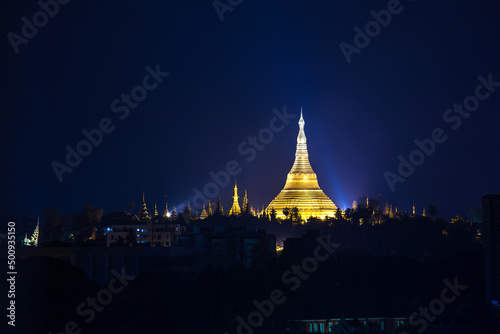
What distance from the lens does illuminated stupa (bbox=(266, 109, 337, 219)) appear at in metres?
182

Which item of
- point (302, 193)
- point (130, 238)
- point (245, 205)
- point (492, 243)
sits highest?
point (302, 193)

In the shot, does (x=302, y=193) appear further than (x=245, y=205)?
Yes

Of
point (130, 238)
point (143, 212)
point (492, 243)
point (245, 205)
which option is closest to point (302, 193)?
point (245, 205)

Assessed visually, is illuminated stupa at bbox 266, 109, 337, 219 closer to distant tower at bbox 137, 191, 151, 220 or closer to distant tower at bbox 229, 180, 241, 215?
distant tower at bbox 229, 180, 241, 215

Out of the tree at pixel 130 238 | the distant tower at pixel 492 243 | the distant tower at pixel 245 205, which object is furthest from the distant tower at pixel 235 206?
the distant tower at pixel 492 243

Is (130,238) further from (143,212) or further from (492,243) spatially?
(492,243)

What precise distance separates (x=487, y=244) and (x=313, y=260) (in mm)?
41689

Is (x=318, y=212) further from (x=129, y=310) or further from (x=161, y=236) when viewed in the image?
(x=129, y=310)

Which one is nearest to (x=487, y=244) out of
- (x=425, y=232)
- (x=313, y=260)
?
(x=313, y=260)

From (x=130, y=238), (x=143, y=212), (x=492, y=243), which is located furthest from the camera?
(x=143, y=212)

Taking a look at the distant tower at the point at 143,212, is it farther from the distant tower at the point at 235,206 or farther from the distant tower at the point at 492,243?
the distant tower at the point at 492,243

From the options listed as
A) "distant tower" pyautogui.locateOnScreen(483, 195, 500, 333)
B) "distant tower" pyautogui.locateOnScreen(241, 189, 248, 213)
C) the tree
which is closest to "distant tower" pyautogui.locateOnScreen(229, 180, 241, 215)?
"distant tower" pyautogui.locateOnScreen(241, 189, 248, 213)

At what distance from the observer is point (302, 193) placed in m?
188

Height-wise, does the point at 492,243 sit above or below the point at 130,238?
below
